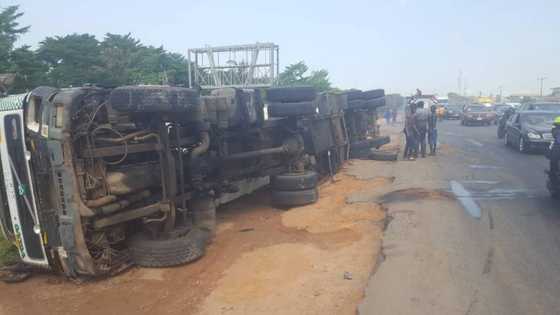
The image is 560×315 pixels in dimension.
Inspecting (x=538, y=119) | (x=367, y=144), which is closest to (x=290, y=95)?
(x=367, y=144)

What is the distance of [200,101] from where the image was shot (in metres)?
6.86

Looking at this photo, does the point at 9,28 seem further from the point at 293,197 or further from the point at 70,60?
the point at 293,197

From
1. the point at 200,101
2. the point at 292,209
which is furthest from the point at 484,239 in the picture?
the point at 200,101

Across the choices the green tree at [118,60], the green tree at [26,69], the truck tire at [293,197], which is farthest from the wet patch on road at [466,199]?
the green tree at [118,60]

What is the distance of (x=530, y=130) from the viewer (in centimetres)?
1554

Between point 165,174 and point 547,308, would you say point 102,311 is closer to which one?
point 165,174

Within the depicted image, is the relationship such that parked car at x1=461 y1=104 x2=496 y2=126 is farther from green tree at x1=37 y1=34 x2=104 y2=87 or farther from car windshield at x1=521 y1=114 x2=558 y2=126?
green tree at x1=37 y1=34 x2=104 y2=87

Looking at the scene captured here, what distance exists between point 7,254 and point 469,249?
6310 mm

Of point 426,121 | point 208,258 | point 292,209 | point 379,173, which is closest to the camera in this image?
point 208,258

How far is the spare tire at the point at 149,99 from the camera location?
5.58m

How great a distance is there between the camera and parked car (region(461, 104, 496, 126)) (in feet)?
108

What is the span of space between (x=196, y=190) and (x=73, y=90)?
2369 mm

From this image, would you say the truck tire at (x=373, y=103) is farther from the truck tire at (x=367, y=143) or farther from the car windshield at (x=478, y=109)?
the car windshield at (x=478, y=109)

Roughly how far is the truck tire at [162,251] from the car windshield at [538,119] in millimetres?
13905
